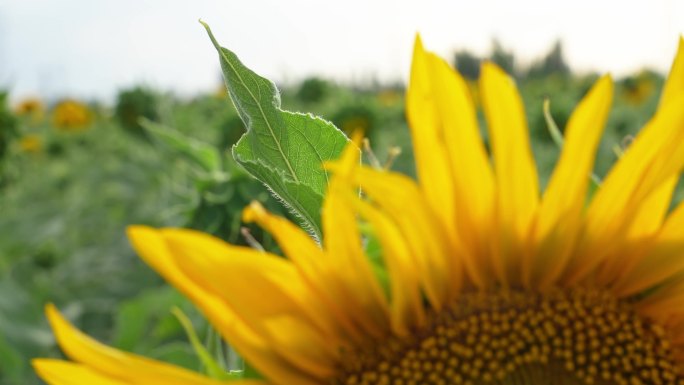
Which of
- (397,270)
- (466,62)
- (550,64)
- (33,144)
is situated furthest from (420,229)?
(550,64)

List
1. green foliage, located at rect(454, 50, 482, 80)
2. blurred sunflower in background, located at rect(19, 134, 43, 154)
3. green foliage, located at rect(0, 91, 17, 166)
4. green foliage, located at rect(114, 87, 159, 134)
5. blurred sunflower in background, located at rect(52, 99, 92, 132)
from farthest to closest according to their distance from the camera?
1. green foliage, located at rect(454, 50, 482, 80)
2. blurred sunflower in background, located at rect(52, 99, 92, 132)
3. blurred sunflower in background, located at rect(19, 134, 43, 154)
4. green foliage, located at rect(114, 87, 159, 134)
5. green foliage, located at rect(0, 91, 17, 166)

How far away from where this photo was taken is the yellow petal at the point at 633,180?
1.79ft

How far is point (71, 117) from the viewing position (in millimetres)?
5352

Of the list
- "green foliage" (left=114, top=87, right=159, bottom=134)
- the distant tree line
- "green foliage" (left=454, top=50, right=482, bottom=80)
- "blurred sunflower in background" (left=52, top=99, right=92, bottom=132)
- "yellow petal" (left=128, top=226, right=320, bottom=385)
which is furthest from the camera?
"green foliage" (left=454, top=50, right=482, bottom=80)

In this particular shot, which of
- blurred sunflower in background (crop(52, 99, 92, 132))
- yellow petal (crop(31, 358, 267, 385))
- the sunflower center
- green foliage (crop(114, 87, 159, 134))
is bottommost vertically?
yellow petal (crop(31, 358, 267, 385))

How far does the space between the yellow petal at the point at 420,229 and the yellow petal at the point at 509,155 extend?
0.13 ft

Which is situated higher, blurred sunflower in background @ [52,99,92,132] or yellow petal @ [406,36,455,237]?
blurred sunflower in background @ [52,99,92,132]

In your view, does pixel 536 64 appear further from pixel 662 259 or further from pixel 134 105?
pixel 662 259

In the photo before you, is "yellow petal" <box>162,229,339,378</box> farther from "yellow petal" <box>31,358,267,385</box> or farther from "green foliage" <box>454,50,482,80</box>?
"green foliage" <box>454,50,482,80</box>

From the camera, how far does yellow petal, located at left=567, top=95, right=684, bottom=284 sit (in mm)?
545

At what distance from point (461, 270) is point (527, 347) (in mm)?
65

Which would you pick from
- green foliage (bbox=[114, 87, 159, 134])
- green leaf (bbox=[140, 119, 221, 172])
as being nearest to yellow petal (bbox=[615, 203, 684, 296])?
green leaf (bbox=[140, 119, 221, 172])

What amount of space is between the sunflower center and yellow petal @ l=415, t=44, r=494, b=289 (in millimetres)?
34

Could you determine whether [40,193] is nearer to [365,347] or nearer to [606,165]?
[606,165]
